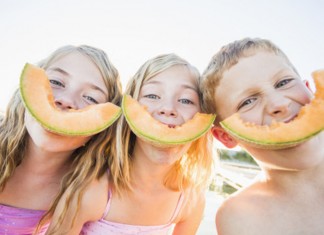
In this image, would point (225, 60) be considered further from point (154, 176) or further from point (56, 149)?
point (56, 149)

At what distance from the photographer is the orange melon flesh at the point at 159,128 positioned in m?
1.43

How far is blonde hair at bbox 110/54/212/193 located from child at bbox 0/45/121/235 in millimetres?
144

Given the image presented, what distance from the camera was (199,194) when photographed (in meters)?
2.43

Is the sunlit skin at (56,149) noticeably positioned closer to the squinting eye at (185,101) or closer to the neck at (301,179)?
the squinting eye at (185,101)

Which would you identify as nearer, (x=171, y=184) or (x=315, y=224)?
(x=315, y=224)

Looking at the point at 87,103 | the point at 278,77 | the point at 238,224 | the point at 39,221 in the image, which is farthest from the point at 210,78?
the point at 39,221

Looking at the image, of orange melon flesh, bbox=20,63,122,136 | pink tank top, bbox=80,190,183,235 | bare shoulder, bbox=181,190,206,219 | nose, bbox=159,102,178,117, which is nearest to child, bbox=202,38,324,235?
nose, bbox=159,102,178,117

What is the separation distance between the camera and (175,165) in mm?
2381

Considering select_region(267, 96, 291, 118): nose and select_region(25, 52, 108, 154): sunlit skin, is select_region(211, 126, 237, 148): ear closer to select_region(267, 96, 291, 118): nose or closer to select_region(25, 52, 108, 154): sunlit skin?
select_region(267, 96, 291, 118): nose

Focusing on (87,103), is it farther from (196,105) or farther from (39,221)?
(39,221)

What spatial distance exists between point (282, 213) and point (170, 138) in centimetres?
95

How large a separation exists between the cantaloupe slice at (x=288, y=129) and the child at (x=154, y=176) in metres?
0.49

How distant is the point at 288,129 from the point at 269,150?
0.79ft

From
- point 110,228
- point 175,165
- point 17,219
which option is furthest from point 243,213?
point 17,219
